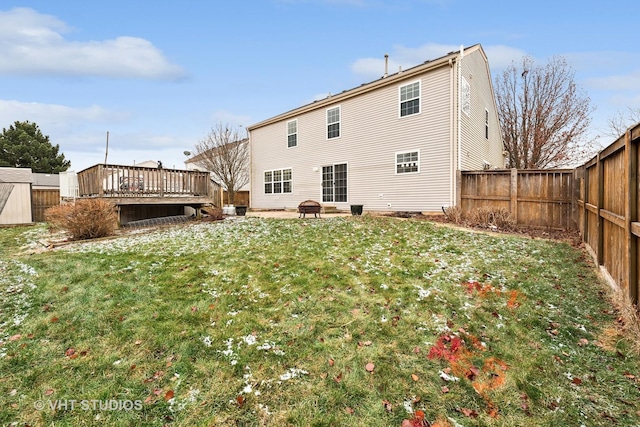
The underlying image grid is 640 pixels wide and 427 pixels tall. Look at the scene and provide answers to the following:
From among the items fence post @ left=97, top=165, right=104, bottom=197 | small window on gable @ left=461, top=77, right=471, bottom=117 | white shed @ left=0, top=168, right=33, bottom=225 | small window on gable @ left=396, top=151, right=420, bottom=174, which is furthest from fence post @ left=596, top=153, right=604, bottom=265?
white shed @ left=0, top=168, right=33, bottom=225

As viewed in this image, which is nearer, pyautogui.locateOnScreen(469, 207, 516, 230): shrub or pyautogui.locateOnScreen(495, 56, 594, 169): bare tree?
pyautogui.locateOnScreen(469, 207, 516, 230): shrub

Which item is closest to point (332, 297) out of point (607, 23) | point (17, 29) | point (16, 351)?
point (16, 351)

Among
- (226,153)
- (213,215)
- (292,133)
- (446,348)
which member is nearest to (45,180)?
(226,153)

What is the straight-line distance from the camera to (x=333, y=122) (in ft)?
49.1

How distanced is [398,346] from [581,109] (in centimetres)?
2179

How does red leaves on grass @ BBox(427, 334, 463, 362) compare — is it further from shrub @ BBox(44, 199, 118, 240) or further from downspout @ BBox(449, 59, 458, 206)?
shrub @ BBox(44, 199, 118, 240)

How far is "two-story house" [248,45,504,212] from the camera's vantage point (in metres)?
11.1

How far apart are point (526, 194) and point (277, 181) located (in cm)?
1233

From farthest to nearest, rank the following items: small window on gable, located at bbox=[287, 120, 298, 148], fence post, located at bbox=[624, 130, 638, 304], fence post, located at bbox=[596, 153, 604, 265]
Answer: small window on gable, located at bbox=[287, 120, 298, 148], fence post, located at bbox=[596, 153, 604, 265], fence post, located at bbox=[624, 130, 638, 304]

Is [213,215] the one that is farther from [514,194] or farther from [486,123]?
[486,123]

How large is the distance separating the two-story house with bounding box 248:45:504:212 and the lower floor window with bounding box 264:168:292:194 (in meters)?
0.06

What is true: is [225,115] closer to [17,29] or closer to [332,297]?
[17,29]

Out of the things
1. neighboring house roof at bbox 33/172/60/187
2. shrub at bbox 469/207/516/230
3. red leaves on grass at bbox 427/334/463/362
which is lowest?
red leaves on grass at bbox 427/334/463/362

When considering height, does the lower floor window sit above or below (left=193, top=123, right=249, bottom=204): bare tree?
below
